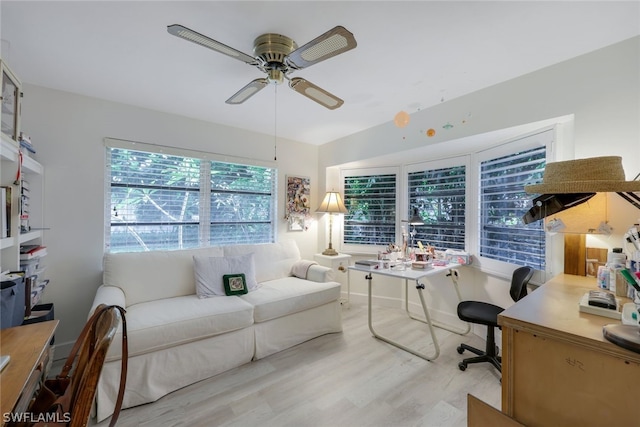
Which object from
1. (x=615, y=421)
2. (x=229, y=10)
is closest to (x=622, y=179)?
(x=615, y=421)

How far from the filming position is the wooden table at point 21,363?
0.84 m

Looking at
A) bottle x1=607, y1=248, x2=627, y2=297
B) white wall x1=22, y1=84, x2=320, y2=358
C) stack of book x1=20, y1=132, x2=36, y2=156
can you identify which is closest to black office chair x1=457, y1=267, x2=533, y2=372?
bottle x1=607, y1=248, x2=627, y2=297

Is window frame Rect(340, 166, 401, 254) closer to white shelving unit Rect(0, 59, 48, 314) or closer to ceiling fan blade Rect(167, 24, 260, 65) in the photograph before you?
ceiling fan blade Rect(167, 24, 260, 65)

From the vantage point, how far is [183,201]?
3.04m

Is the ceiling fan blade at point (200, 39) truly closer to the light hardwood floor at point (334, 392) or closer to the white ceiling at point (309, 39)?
the white ceiling at point (309, 39)

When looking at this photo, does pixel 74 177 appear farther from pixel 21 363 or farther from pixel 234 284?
pixel 21 363

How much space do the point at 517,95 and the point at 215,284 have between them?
3.08 metres

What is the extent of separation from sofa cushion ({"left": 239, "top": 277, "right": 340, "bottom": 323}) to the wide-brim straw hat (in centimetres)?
200

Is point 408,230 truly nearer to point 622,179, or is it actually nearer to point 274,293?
point 274,293

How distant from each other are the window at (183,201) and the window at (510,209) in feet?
8.40

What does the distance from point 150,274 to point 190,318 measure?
755 millimetres

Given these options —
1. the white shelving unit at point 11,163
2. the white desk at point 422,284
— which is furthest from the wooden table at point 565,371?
the white shelving unit at point 11,163

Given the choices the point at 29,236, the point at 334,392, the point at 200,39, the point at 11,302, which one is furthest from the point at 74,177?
the point at 334,392

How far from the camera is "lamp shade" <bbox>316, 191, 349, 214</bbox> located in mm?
3674
